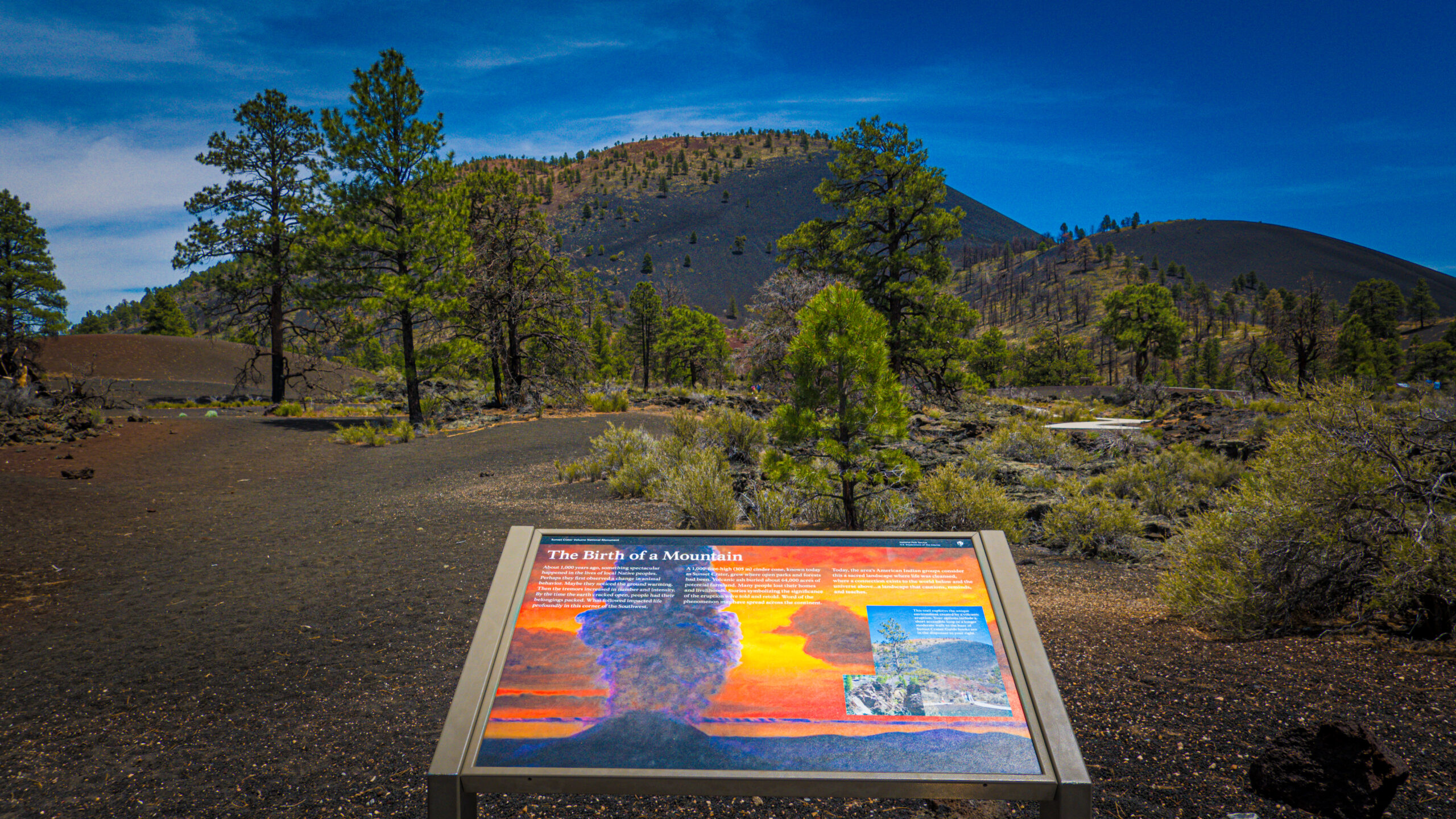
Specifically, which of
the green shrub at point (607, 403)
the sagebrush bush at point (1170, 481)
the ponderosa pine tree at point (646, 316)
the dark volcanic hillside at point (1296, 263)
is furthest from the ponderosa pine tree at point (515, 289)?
the dark volcanic hillside at point (1296, 263)

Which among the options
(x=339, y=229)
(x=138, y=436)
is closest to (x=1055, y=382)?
(x=339, y=229)

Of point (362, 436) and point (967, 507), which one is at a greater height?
point (967, 507)

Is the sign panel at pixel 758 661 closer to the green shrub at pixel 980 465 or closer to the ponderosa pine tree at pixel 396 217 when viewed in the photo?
the green shrub at pixel 980 465

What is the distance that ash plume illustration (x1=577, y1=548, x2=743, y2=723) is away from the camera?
7.85 feet

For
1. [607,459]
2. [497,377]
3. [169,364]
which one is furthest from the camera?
[169,364]

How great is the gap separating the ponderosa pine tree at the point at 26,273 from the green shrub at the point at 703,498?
35.9 metres

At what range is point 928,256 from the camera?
19.9m

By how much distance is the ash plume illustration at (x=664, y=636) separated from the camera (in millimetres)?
2393

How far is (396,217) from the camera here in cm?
1797

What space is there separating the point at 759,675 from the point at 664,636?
41 centimetres

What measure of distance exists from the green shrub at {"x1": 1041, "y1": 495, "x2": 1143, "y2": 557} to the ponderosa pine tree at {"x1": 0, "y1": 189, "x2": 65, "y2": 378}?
4012cm

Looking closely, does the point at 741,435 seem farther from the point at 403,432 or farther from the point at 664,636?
the point at 664,636

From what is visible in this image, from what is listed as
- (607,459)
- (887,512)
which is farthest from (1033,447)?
(607,459)

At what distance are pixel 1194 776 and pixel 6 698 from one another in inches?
248
